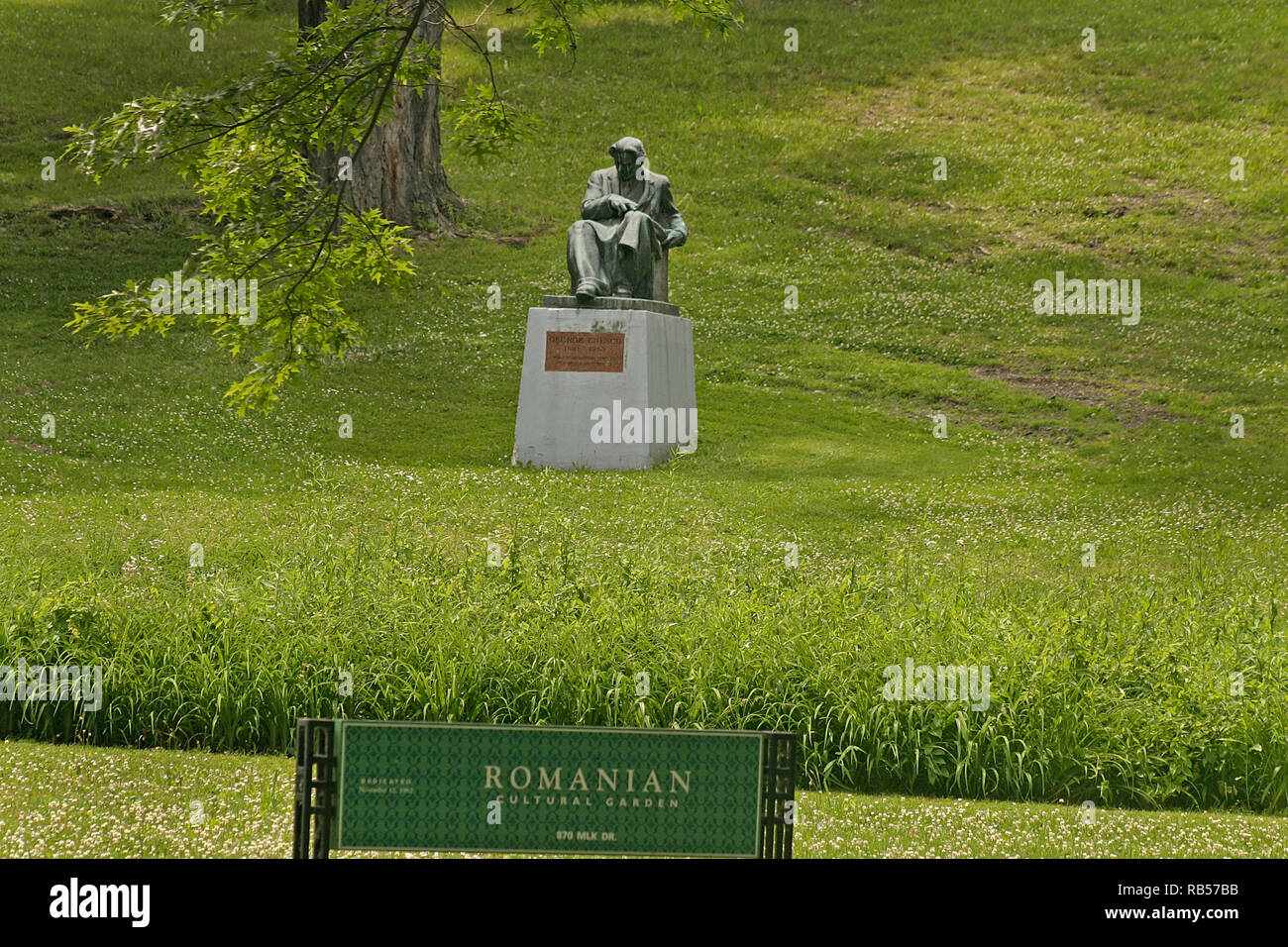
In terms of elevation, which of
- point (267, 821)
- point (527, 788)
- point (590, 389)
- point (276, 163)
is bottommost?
point (267, 821)

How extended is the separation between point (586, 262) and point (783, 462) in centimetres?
290

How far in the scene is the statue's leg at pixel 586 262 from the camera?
43.2 ft

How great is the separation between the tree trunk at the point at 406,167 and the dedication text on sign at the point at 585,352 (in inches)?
318

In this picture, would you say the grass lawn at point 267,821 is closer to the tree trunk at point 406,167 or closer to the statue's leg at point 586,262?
the statue's leg at point 586,262

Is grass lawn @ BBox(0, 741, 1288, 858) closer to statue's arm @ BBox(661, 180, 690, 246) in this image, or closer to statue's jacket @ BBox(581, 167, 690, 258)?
statue's jacket @ BBox(581, 167, 690, 258)

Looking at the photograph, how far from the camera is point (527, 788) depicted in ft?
12.0

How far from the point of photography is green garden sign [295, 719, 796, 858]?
3660mm

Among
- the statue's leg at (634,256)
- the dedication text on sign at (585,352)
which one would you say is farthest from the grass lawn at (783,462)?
the statue's leg at (634,256)

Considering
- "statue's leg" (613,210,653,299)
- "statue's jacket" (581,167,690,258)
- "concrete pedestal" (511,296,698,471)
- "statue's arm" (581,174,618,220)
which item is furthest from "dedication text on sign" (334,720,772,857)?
"statue's arm" (581,174,618,220)

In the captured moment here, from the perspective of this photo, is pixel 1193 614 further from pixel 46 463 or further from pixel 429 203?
pixel 429 203

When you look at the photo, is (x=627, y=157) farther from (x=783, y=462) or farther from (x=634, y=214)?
(x=783, y=462)

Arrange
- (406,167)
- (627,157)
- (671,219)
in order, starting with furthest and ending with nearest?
(406,167) < (671,219) < (627,157)

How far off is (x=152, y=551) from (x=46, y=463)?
4.18 m

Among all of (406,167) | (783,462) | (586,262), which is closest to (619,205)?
(586,262)
